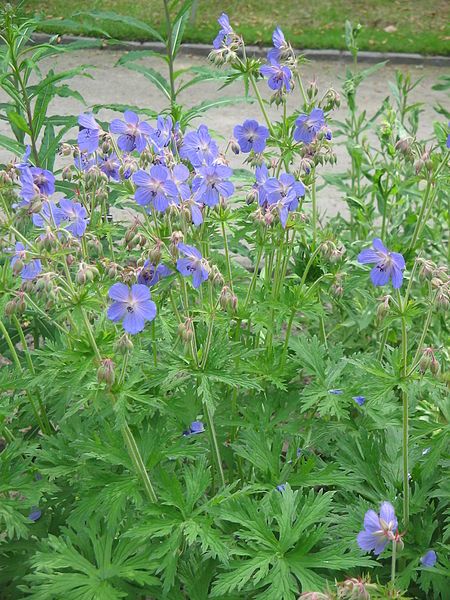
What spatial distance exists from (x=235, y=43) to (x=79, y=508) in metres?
1.51

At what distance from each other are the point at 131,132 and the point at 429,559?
4.43 feet

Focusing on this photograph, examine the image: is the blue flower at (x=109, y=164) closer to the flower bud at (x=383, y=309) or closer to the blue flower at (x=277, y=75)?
the blue flower at (x=277, y=75)

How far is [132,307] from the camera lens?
6.31 feet

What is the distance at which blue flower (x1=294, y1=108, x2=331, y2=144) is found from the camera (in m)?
2.61

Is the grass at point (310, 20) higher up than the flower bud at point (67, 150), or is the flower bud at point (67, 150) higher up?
the flower bud at point (67, 150)

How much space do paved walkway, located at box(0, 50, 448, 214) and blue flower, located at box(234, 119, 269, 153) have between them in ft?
14.0

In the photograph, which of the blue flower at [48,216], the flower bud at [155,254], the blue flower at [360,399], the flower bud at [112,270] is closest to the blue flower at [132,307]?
the flower bud at [155,254]

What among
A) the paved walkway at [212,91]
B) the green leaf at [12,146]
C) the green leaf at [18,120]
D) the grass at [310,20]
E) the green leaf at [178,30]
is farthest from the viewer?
the grass at [310,20]

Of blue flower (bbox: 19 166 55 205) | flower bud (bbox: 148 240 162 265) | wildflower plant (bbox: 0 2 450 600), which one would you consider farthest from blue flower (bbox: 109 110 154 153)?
flower bud (bbox: 148 240 162 265)

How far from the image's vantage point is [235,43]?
2721 millimetres

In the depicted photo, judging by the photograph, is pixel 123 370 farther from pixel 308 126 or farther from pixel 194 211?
pixel 308 126

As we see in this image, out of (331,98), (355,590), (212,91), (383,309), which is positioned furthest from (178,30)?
(212,91)

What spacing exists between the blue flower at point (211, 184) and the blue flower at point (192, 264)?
0.64 ft

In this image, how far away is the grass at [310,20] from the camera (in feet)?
29.4
